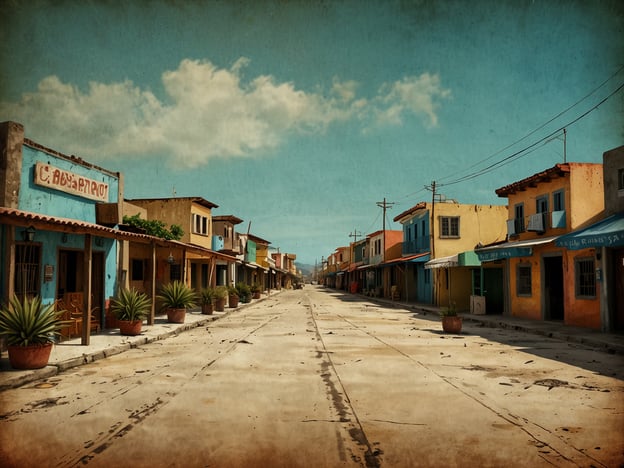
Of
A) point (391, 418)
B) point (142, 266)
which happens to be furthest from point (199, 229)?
point (391, 418)

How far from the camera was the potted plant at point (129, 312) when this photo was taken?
13.8 m

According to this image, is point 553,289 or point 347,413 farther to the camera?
point 553,289

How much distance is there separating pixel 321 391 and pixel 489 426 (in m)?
2.56

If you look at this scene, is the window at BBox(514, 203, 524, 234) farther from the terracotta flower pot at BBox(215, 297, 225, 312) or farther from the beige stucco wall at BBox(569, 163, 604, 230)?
the terracotta flower pot at BBox(215, 297, 225, 312)

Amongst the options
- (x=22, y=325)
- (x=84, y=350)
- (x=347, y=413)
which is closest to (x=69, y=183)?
(x=84, y=350)

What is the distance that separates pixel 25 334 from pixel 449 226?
2783 centimetres

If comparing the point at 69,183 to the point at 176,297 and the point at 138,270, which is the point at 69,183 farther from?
the point at 138,270

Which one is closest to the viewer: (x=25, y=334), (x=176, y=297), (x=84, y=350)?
(x=25, y=334)

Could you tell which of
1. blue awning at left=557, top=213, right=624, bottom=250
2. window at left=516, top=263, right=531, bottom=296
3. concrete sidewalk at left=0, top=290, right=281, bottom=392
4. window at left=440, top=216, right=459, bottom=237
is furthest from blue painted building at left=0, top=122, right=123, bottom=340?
window at left=440, top=216, right=459, bottom=237

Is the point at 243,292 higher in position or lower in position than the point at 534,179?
lower

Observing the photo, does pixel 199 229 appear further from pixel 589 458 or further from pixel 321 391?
pixel 589 458

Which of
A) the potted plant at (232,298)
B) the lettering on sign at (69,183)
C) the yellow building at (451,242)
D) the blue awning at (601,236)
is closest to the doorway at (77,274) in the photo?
the lettering on sign at (69,183)

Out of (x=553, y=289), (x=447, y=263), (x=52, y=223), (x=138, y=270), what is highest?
(x=52, y=223)

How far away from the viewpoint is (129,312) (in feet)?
45.9
